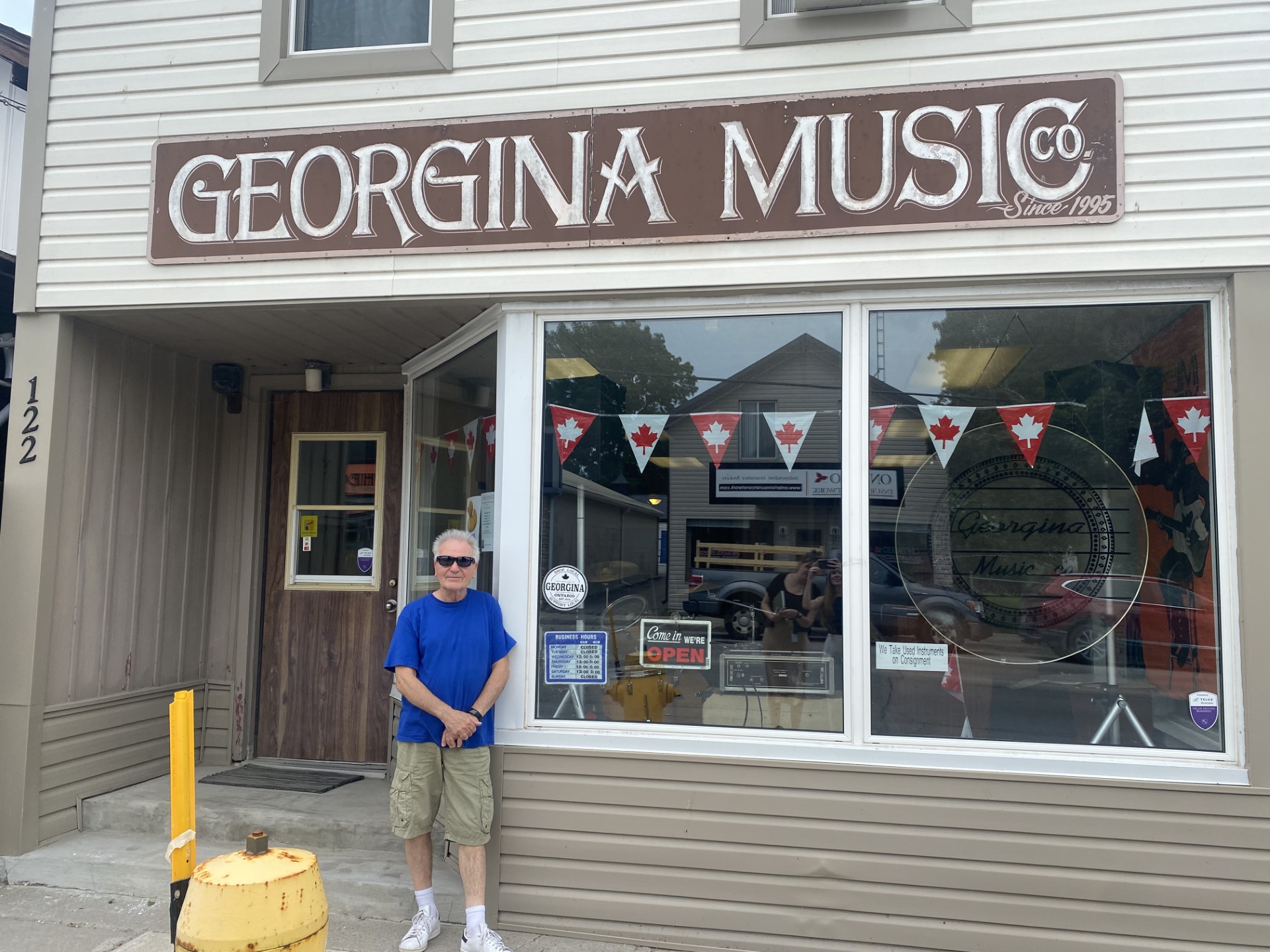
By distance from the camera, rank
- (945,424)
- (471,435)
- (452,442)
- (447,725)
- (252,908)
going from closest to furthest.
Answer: (252,908)
(447,725)
(945,424)
(471,435)
(452,442)

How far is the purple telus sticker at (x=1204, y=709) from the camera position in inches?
136

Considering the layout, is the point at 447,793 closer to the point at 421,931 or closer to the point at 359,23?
the point at 421,931

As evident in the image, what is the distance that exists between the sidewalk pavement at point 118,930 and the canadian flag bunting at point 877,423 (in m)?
2.41

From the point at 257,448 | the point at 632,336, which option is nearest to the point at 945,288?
the point at 632,336

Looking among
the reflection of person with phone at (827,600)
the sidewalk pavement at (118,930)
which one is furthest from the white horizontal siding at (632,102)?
the sidewalk pavement at (118,930)

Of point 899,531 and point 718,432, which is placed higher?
point 718,432

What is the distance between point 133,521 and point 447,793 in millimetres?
2707

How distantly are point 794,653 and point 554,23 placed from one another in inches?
125

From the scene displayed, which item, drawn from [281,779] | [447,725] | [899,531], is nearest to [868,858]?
[899,531]

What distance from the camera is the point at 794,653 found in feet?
12.5

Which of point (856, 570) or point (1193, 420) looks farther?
point (856, 570)

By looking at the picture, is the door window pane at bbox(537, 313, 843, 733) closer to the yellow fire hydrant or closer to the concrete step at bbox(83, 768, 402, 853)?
the concrete step at bbox(83, 768, 402, 853)

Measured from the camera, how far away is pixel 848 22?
383 centimetres

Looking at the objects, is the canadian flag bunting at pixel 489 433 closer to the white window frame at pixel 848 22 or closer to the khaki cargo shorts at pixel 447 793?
the khaki cargo shorts at pixel 447 793
